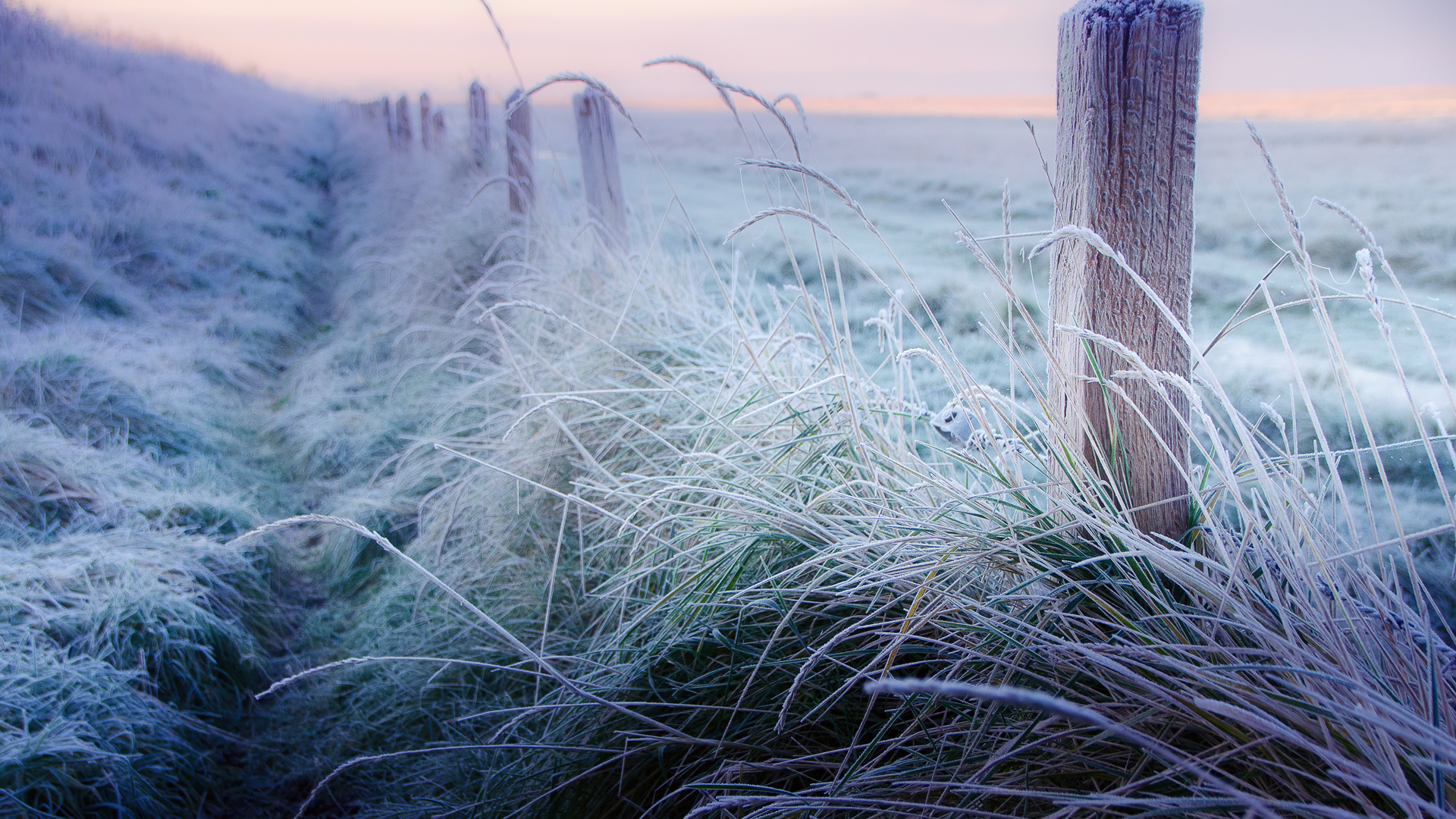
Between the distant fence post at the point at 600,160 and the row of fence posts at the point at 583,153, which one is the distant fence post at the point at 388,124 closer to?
the row of fence posts at the point at 583,153

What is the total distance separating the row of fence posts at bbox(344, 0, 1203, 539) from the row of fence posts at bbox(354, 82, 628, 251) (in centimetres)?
145

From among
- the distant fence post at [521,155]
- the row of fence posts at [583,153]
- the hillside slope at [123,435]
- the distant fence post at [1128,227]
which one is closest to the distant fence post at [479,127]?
the row of fence posts at [583,153]

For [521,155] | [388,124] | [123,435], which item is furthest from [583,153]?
[388,124]

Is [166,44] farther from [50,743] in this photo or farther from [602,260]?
[50,743]

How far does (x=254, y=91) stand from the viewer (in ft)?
28.6

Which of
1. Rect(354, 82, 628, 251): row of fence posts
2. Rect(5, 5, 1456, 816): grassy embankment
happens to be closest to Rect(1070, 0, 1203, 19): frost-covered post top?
Rect(5, 5, 1456, 816): grassy embankment

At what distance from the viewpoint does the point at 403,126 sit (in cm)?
948

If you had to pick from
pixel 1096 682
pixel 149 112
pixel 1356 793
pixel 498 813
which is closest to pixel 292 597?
pixel 498 813

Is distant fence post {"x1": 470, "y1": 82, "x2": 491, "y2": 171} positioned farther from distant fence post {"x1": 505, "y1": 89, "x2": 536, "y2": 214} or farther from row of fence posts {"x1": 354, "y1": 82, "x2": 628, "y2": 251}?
distant fence post {"x1": 505, "y1": 89, "x2": 536, "y2": 214}

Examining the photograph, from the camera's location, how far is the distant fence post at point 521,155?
438cm

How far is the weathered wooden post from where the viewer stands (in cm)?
936

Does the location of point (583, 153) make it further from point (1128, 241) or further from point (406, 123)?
point (406, 123)

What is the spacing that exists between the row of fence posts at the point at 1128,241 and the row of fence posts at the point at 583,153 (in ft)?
4.77

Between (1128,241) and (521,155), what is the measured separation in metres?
3.96
